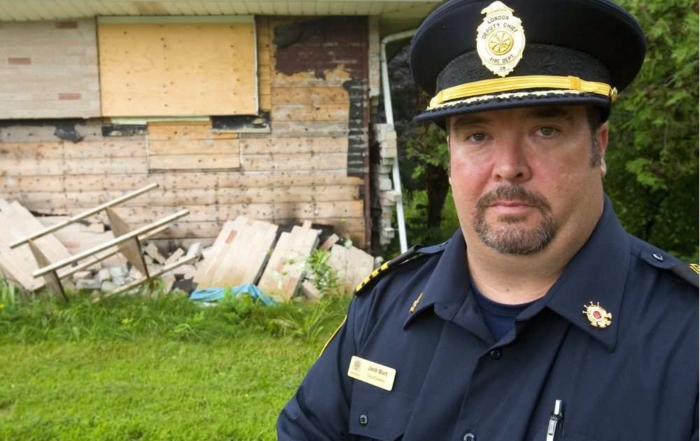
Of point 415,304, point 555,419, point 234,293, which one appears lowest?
point 234,293

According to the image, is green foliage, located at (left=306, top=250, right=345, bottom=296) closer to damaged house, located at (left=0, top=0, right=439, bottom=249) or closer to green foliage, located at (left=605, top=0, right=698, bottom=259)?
damaged house, located at (left=0, top=0, right=439, bottom=249)

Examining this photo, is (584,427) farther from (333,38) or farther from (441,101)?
(333,38)

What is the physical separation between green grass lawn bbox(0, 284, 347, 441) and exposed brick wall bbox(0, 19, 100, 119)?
2.33 metres

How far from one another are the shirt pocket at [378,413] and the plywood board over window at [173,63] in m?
6.60

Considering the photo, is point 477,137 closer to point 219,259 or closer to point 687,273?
point 687,273

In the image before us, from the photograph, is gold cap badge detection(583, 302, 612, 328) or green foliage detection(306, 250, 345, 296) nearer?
gold cap badge detection(583, 302, 612, 328)

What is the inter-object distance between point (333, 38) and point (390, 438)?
694 centimetres

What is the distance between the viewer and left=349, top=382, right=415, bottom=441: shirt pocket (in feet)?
6.39

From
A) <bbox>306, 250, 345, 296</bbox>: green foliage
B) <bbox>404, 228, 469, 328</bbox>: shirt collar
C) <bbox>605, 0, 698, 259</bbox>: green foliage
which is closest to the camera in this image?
<bbox>404, 228, 469, 328</bbox>: shirt collar

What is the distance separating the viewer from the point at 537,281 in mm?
1872

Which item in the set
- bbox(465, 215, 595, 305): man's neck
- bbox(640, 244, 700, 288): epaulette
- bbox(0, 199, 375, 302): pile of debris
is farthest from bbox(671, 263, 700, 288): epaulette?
bbox(0, 199, 375, 302): pile of debris

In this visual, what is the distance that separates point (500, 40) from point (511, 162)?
0.32 metres

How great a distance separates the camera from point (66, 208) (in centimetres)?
840

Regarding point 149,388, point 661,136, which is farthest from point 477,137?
point 661,136
